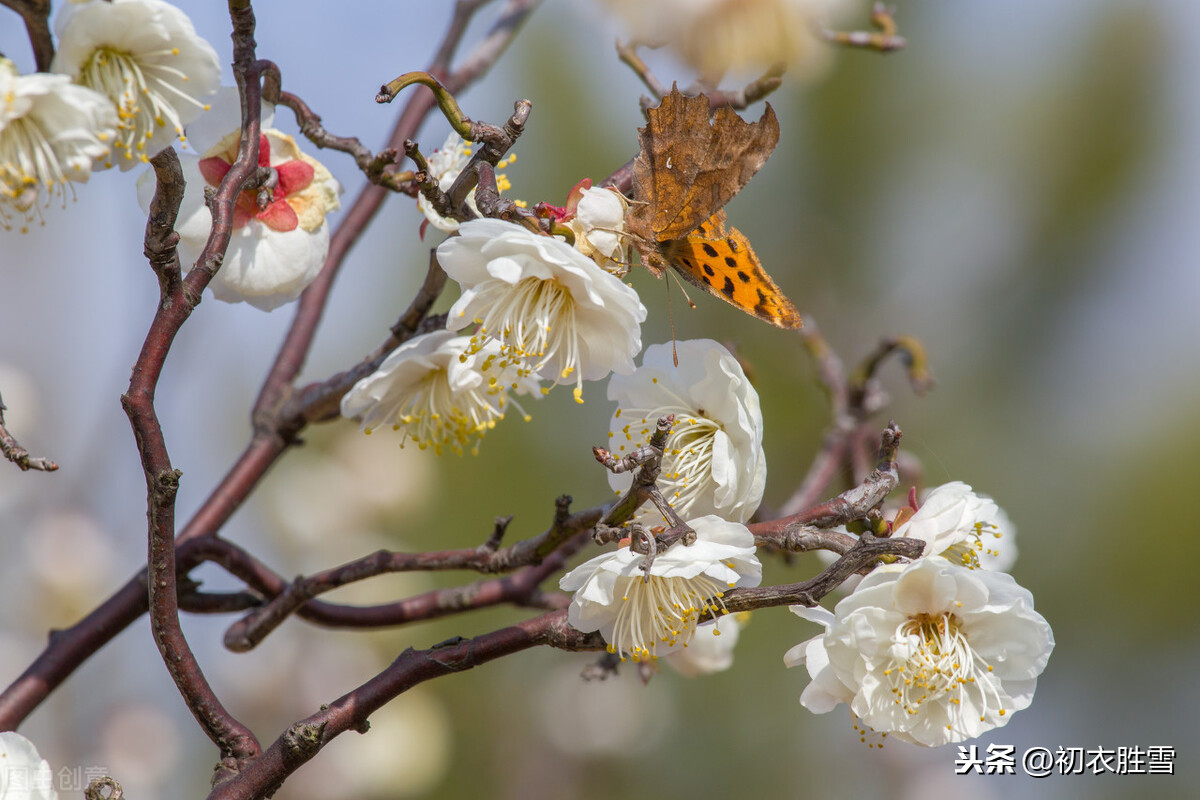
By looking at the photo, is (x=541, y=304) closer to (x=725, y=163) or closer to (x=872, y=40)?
(x=725, y=163)

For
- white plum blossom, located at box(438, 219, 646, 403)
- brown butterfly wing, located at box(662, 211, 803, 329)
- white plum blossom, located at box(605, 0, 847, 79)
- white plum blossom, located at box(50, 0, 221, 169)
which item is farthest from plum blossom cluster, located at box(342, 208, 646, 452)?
white plum blossom, located at box(605, 0, 847, 79)

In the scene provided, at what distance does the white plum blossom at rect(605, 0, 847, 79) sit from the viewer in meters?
1.30

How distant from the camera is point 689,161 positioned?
2.42ft

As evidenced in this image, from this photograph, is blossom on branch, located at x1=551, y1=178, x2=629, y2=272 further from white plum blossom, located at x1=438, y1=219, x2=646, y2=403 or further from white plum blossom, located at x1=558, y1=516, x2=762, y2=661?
white plum blossom, located at x1=558, y1=516, x2=762, y2=661

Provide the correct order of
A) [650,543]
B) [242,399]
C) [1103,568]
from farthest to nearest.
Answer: [1103,568] → [242,399] → [650,543]

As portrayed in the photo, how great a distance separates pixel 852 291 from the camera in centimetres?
565

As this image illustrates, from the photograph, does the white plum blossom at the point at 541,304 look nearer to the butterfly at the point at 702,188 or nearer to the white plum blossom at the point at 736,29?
the butterfly at the point at 702,188

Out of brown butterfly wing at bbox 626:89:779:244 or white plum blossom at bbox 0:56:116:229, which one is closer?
white plum blossom at bbox 0:56:116:229

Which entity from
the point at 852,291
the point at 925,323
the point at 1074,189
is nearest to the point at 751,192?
the point at 852,291

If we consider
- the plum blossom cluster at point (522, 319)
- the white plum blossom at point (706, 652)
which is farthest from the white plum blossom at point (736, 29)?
the white plum blossom at point (706, 652)

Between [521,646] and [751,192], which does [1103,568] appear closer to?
[751,192]

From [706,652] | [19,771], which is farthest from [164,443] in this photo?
[706,652]

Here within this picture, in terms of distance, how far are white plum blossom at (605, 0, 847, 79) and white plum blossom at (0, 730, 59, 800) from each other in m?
1.06

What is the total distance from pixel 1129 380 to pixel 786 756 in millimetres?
3073
